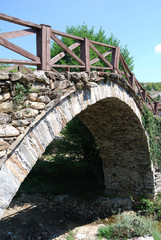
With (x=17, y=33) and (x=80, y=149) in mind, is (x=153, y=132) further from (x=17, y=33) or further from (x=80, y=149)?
(x=17, y=33)

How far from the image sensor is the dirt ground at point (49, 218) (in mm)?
7270

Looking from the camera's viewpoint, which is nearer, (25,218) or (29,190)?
(25,218)

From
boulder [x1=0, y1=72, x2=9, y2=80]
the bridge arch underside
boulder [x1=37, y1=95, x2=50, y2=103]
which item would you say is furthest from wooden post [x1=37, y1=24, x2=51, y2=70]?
the bridge arch underside

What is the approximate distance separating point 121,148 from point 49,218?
3.80 m

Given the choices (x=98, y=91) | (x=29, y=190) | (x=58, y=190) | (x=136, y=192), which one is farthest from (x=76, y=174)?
(x=98, y=91)

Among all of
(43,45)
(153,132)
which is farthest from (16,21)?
(153,132)

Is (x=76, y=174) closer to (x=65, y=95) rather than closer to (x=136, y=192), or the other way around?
(x=136, y=192)

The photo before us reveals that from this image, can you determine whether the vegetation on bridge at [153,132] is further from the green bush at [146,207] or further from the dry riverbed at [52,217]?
the dry riverbed at [52,217]

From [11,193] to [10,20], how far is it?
234 cm

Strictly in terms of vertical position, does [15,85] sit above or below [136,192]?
above

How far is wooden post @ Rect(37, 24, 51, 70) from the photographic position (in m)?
3.62

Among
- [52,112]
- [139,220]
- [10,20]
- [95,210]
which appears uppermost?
[10,20]

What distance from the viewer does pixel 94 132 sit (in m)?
8.80

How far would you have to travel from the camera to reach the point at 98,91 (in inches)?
209
